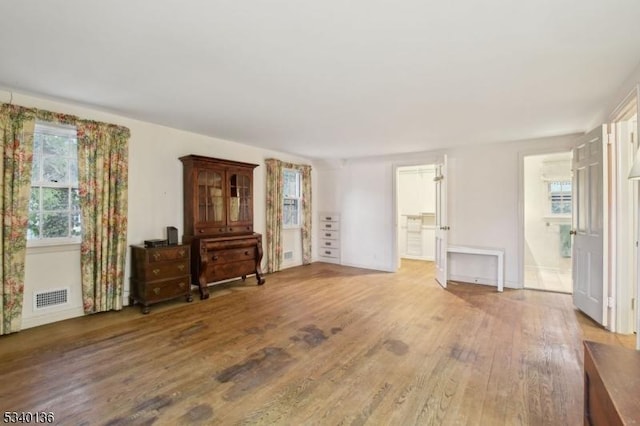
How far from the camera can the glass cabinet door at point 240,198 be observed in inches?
185

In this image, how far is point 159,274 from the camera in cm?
367

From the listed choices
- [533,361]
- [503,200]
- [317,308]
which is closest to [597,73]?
[533,361]

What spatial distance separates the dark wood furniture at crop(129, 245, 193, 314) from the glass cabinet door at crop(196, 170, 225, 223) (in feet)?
2.05

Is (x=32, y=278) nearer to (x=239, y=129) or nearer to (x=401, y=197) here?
(x=239, y=129)

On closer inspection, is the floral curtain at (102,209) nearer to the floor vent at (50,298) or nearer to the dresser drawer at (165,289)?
the floor vent at (50,298)

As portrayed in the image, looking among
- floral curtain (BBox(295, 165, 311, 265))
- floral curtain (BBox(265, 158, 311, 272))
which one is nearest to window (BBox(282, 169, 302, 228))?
floral curtain (BBox(295, 165, 311, 265))

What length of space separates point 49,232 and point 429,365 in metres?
3.92

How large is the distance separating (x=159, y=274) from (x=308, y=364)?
226 centimetres

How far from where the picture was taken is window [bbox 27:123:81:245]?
125 inches

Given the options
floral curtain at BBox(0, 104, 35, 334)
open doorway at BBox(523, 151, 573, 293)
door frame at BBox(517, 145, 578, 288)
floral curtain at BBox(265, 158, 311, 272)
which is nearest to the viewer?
floral curtain at BBox(0, 104, 35, 334)

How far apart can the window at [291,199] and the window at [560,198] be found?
15.7 ft

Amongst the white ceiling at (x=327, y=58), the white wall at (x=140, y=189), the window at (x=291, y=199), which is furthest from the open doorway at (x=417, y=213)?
the white wall at (x=140, y=189)

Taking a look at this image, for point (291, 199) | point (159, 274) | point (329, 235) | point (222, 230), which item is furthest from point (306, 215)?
point (159, 274)

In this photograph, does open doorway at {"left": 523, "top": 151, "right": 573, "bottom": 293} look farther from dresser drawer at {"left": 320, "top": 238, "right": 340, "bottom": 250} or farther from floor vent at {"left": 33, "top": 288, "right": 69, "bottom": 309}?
floor vent at {"left": 33, "top": 288, "right": 69, "bottom": 309}
